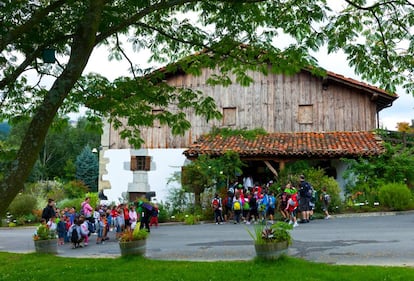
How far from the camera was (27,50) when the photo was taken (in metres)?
7.39

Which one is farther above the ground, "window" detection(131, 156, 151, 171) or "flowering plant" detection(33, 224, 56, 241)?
"window" detection(131, 156, 151, 171)

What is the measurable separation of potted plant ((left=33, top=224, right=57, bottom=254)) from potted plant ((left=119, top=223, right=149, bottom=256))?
2.75 metres

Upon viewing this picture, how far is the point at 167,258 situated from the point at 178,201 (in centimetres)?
1063

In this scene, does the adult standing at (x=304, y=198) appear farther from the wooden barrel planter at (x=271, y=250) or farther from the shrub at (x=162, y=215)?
the wooden barrel planter at (x=271, y=250)

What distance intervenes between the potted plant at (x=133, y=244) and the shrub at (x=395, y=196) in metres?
10.9

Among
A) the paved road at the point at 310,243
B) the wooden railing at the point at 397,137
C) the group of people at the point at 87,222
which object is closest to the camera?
the paved road at the point at 310,243

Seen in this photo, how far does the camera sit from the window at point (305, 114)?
22484mm

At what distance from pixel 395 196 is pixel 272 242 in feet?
34.2

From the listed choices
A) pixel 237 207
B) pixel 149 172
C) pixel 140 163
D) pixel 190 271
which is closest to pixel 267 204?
pixel 237 207

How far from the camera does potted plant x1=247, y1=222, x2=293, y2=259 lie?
859 centimetres

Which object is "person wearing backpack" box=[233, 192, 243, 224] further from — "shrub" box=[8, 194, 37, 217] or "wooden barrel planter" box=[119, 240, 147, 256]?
"shrub" box=[8, 194, 37, 217]

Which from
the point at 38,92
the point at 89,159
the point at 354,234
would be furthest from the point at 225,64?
the point at 89,159

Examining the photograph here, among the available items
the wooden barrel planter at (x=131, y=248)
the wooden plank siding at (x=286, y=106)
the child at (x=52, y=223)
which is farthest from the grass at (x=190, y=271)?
the wooden plank siding at (x=286, y=106)

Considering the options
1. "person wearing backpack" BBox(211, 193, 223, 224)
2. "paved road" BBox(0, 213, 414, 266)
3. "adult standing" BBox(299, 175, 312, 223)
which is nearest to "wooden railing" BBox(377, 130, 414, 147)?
"paved road" BBox(0, 213, 414, 266)
